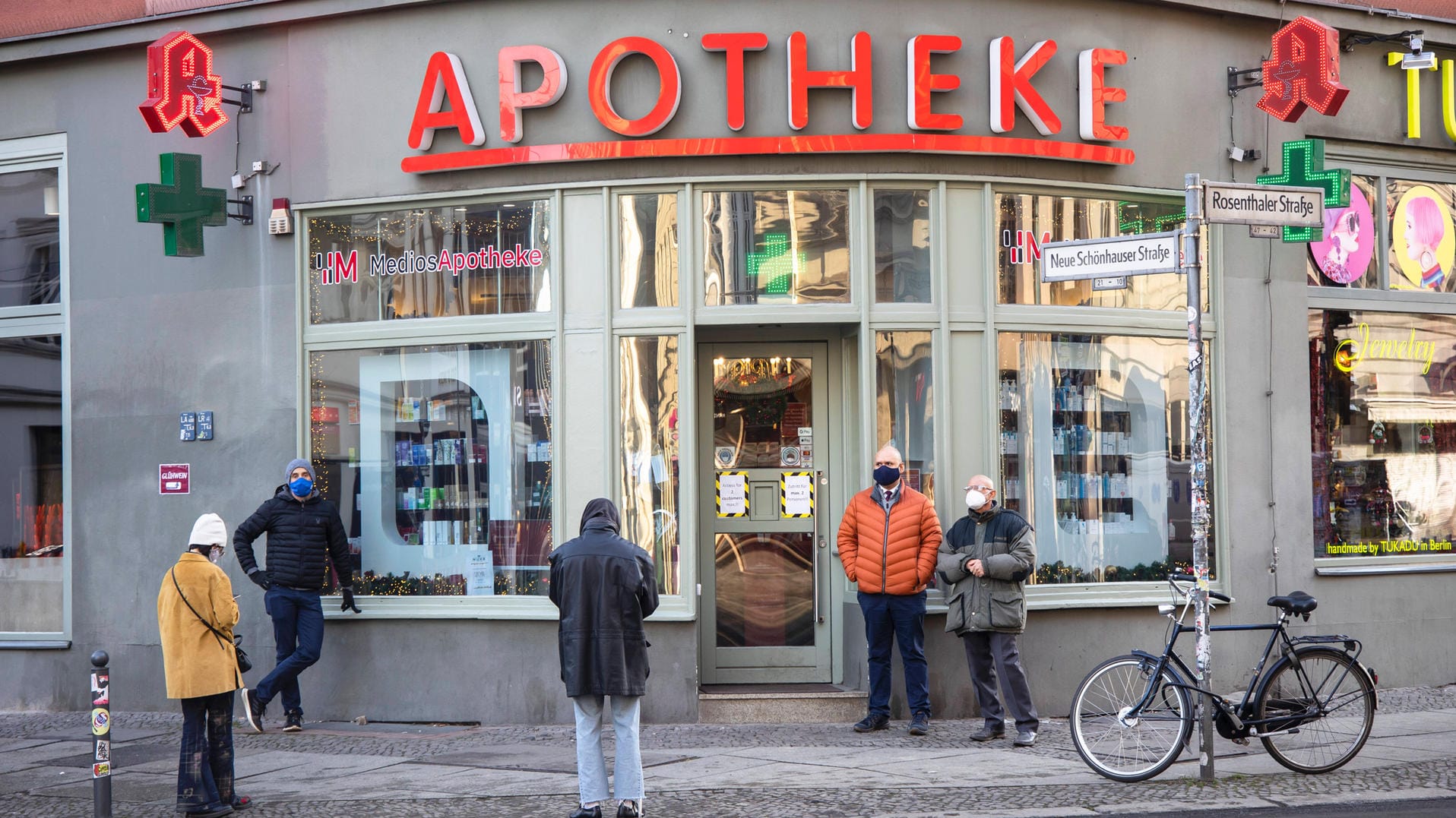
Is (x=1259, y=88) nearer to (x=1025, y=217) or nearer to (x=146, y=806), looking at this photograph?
(x=1025, y=217)

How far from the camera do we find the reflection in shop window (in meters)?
12.1

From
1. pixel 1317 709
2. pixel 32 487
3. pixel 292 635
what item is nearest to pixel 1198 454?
pixel 1317 709

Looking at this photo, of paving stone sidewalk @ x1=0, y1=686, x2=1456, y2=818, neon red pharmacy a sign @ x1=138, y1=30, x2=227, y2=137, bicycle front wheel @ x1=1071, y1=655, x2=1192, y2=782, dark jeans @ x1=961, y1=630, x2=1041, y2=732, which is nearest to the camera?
paving stone sidewalk @ x1=0, y1=686, x2=1456, y2=818

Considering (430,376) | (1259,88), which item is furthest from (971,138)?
(430,376)

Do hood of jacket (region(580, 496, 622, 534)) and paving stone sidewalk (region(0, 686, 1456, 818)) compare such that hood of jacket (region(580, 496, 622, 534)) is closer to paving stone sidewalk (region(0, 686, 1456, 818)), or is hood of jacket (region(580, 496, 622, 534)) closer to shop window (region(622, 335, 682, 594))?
paving stone sidewalk (region(0, 686, 1456, 818))

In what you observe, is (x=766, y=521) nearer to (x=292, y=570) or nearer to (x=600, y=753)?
(x=292, y=570)

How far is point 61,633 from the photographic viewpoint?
12.1m

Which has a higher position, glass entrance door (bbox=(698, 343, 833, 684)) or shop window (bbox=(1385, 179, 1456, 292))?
shop window (bbox=(1385, 179, 1456, 292))

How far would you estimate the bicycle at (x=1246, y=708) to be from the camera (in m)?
8.26

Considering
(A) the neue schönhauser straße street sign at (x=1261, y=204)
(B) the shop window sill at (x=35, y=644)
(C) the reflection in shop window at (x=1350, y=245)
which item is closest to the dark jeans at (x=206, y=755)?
(B) the shop window sill at (x=35, y=644)

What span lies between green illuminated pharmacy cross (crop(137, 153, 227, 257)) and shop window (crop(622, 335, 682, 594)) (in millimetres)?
3499

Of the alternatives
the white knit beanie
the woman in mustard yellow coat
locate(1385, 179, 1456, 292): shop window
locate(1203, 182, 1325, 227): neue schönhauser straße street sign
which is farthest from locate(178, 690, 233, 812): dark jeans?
locate(1385, 179, 1456, 292): shop window

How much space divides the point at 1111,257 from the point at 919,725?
3.49 metres

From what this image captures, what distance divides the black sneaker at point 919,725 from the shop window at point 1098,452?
1.58 metres
